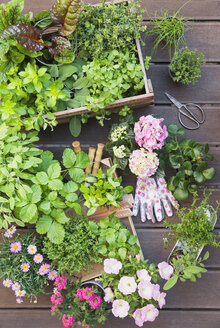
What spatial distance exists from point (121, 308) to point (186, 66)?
3.98 ft

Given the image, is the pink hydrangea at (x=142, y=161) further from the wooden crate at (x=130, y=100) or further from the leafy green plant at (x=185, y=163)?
the wooden crate at (x=130, y=100)

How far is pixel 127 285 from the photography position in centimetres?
149

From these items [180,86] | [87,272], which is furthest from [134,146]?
[87,272]

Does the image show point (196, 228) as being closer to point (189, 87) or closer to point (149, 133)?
point (149, 133)

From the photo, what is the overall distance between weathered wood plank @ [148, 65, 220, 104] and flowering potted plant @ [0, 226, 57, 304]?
1.05 m

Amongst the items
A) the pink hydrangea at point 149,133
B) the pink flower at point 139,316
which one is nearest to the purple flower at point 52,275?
the pink flower at point 139,316

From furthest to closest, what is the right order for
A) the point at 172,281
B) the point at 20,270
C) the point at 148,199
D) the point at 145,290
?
the point at 148,199
the point at 20,270
the point at 172,281
the point at 145,290

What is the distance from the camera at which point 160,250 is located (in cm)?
189

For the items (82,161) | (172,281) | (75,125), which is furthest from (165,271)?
(75,125)

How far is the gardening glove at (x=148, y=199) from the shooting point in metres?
1.86

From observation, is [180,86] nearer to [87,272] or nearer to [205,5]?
[205,5]

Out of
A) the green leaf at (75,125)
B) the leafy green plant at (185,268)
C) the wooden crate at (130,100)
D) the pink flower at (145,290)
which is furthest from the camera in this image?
the green leaf at (75,125)

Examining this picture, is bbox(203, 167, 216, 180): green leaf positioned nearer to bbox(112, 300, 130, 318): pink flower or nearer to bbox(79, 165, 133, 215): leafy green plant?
bbox(79, 165, 133, 215): leafy green plant

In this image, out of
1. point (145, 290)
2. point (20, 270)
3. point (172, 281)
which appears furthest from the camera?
point (20, 270)
